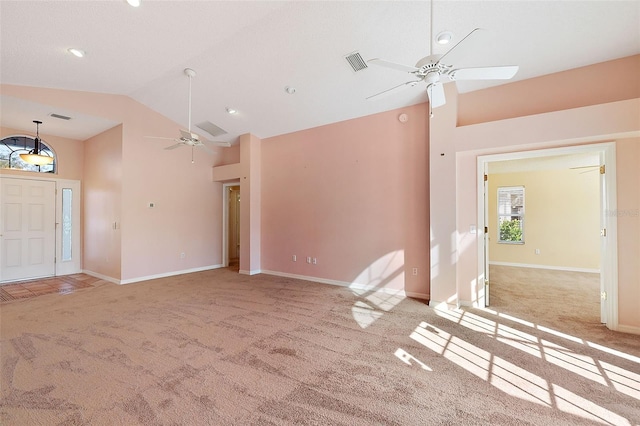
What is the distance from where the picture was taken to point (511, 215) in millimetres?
7586

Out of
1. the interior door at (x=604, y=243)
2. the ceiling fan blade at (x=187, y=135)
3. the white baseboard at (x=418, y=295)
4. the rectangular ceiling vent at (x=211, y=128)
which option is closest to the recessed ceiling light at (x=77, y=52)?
the ceiling fan blade at (x=187, y=135)

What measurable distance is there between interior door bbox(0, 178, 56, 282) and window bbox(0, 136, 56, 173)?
29 centimetres

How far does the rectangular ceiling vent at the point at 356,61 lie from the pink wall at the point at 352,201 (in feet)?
4.09

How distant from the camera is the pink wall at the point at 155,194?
5312mm

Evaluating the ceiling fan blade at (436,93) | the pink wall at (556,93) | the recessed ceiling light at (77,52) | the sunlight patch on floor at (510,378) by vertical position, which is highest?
the recessed ceiling light at (77,52)

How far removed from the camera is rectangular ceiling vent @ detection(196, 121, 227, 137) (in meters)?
6.11

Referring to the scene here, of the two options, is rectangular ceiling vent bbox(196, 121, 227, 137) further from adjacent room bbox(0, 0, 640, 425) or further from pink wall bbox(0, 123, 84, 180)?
pink wall bbox(0, 123, 84, 180)

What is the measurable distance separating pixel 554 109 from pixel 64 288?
8627mm

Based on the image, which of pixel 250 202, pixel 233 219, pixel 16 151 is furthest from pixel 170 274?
pixel 16 151

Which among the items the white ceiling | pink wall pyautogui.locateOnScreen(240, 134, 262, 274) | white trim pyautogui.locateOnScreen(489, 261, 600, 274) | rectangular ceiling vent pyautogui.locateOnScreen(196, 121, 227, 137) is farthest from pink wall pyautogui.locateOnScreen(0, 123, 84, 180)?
white trim pyautogui.locateOnScreen(489, 261, 600, 274)

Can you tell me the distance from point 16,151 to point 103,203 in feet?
6.61

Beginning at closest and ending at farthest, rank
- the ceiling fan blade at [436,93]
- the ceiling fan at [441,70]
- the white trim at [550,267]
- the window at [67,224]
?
the ceiling fan at [441,70] → the ceiling fan blade at [436,93] → the window at [67,224] → the white trim at [550,267]

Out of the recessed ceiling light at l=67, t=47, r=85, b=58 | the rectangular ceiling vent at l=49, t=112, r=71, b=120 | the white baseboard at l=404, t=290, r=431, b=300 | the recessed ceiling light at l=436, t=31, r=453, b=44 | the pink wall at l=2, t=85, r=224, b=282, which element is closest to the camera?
the recessed ceiling light at l=436, t=31, r=453, b=44

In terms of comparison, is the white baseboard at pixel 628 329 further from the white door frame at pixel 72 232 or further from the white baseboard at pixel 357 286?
the white door frame at pixel 72 232
